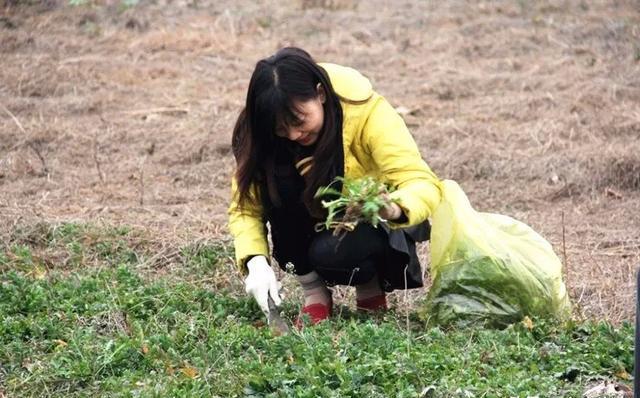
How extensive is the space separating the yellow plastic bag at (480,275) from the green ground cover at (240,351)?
0.10 m

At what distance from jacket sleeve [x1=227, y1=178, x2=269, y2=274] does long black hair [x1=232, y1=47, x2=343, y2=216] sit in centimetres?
5

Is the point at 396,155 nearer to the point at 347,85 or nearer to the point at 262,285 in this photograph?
the point at 347,85

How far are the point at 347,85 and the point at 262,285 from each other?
0.75 meters

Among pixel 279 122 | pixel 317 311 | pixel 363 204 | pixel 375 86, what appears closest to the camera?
pixel 363 204

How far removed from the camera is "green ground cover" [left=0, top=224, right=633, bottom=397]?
3.43 metres

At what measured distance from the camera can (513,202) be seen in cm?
653

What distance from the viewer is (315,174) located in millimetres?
3984

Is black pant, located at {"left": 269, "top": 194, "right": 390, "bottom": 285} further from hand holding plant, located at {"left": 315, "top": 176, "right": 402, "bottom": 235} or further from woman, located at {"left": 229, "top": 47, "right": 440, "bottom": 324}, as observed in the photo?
hand holding plant, located at {"left": 315, "top": 176, "right": 402, "bottom": 235}

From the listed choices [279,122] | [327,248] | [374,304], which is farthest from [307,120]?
[374,304]

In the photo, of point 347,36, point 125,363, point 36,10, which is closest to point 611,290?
point 125,363

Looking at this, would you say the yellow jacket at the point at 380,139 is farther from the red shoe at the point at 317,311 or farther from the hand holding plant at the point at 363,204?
the red shoe at the point at 317,311

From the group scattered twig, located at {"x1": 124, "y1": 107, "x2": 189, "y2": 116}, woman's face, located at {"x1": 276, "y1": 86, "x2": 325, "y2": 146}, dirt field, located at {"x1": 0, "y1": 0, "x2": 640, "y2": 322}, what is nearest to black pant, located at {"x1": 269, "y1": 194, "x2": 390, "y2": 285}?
woman's face, located at {"x1": 276, "y1": 86, "x2": 325, "y2": 146}

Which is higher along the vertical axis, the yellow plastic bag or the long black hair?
the long black hair

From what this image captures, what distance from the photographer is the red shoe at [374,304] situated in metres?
4.39
